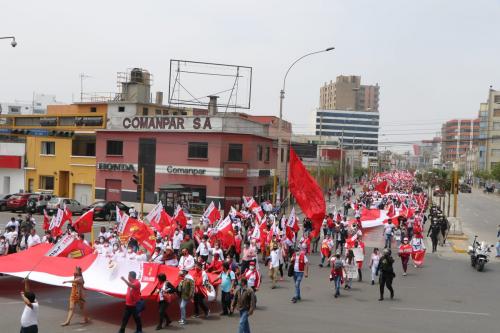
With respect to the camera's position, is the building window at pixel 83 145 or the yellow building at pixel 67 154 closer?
the yellow building at pixel 67 154

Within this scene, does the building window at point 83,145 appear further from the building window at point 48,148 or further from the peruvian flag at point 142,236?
the peruvian flag at point 142,236

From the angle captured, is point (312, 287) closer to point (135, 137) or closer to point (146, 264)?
point (146, 264)

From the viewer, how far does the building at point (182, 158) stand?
43.8m

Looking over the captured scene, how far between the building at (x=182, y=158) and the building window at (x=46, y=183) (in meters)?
5.15

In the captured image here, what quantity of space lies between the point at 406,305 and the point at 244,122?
29357 mm

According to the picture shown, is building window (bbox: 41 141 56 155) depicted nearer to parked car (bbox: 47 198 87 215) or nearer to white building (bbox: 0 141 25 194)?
white building (bbox: 0 141 25 194)

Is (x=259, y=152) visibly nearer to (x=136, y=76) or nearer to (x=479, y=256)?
(x=136, y=76)

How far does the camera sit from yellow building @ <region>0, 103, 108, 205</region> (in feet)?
159

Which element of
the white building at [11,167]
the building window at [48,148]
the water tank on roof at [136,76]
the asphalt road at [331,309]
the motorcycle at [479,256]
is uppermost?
the water tank on roof at [136,76]

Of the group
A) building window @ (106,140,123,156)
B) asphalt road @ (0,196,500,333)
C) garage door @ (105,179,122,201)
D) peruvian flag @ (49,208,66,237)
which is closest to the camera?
asphalt road @ (0,196,500,333)

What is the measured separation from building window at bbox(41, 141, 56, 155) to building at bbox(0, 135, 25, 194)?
6.86 ft

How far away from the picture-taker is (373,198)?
52781mm

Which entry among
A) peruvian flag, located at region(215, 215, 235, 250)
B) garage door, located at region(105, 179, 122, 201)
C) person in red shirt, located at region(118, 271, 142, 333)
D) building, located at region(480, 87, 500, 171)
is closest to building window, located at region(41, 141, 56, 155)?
garage door, located at region(105, 179, 122, 201)

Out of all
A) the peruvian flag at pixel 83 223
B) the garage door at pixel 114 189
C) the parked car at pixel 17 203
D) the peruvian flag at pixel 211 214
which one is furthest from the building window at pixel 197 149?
the peruvian flag at pixel 83 223
